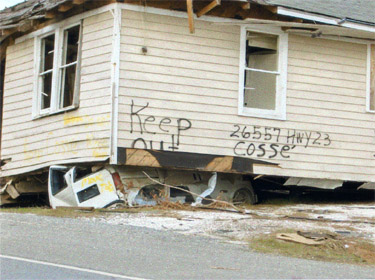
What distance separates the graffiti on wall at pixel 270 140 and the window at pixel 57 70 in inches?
129

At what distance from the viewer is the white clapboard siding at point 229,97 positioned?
11406 mm

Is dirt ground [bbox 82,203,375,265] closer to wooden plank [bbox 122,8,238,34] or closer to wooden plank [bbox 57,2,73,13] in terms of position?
wooden plank [bbox 122,8,238,34]

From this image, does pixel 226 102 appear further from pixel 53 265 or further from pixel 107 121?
pixel 53 265

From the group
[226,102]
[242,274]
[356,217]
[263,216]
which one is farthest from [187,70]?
[242,274]

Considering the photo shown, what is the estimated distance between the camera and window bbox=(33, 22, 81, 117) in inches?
484

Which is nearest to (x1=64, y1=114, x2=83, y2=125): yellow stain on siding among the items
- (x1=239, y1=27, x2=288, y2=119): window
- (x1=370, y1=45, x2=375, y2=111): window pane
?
(x1=239, y1=27, x2=288, y2=119): window

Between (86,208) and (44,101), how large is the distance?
3313 millimetres

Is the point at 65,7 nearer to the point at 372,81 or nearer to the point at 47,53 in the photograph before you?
the point at 47,53

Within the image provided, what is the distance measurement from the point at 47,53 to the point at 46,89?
2.53 feet

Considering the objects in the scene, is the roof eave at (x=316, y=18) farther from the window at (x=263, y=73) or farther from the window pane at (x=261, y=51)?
the window pane at (x=261, y=51)

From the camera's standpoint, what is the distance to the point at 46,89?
1283 centimetres

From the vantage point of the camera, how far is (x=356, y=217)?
10156 mm

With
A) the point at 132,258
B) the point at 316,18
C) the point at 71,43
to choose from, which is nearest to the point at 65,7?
the point at 71,43

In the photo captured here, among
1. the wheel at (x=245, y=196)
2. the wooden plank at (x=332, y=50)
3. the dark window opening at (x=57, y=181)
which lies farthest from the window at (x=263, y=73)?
the dark window opening at (x=57, y=181)
